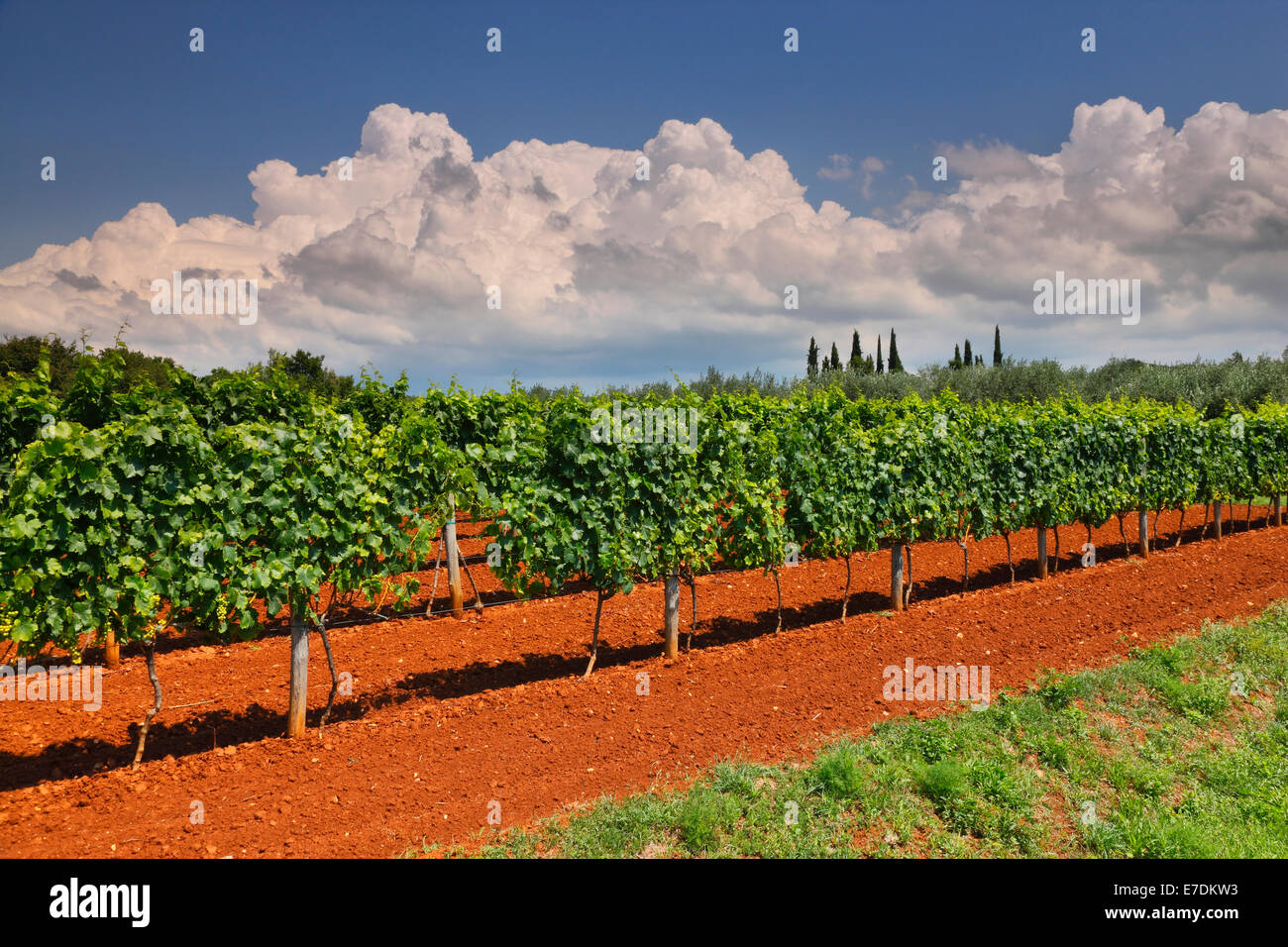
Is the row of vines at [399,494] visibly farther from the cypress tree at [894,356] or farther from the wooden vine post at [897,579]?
the cypress tree at [894,356]

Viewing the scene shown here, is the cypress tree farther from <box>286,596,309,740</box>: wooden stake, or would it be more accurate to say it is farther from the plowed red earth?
<box>286,596,309,740</box>: wooden stake

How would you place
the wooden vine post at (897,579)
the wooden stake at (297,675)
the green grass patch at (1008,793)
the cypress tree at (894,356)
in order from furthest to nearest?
1. the cypress tree at (894,356)
2. the wooden vine post at (897,579)
3. the wooden stake at (297,675)
4. the green grass patch at (1008,793)

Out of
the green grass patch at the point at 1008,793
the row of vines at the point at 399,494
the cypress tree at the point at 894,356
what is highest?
the cypress tree at the point at 894,356

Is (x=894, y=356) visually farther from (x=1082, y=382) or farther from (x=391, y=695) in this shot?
(x=391, y=695)

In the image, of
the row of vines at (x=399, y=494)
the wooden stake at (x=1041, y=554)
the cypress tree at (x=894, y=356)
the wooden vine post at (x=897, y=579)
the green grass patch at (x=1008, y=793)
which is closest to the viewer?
the green grass patch at (x=1008, y=793)

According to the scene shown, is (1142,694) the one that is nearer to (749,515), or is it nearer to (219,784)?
(749,515)

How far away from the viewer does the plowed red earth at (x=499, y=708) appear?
5.62 metres

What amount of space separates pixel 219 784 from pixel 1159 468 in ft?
62.9

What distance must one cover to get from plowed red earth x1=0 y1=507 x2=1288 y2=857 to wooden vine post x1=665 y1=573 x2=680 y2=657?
0.34 m

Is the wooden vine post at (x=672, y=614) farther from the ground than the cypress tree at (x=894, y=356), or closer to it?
closer to it

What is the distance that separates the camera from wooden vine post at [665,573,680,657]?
9.21m

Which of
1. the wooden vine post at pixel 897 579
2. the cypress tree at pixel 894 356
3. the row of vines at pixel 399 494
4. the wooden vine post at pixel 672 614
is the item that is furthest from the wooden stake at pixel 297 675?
the cypress tree at pixel 894 356

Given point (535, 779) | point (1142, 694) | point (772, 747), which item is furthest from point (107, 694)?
point (1142, 694)

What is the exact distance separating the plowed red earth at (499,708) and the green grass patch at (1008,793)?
55 cm
